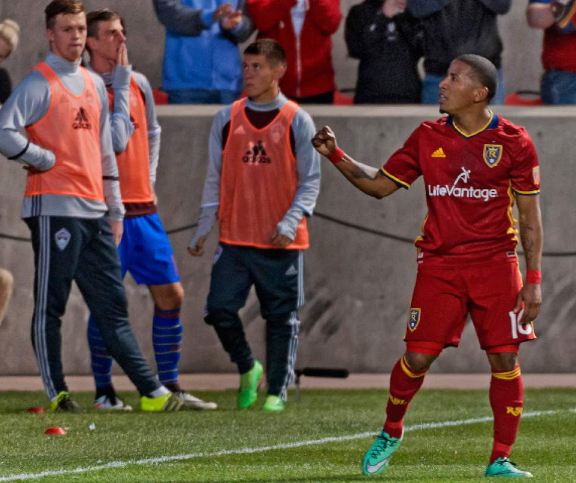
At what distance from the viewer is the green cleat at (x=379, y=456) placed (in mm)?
7340

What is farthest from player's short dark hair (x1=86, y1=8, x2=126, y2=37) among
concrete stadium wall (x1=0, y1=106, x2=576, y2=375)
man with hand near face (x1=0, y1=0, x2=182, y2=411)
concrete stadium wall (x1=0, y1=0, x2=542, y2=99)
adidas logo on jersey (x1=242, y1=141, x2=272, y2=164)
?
concrete stadium wall (x1=0, y1=0, x2=542, y2=99)

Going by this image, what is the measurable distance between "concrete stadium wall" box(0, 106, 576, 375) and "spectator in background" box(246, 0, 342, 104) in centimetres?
36

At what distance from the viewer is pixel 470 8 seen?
524 inches

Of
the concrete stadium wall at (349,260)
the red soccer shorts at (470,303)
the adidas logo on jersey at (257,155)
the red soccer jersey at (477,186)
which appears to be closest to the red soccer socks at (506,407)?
the red soccer shorts at (470,303)

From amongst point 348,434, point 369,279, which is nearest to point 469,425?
point 348,434

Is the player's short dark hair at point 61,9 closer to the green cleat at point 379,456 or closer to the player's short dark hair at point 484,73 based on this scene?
the player's short dark hair at point 484,73

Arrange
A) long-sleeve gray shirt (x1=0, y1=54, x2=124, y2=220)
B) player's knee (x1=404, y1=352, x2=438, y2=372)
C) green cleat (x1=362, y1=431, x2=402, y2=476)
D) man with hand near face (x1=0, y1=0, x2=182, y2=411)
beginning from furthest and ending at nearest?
man with hand near face (x1=0, y1=0, x2=182, y2=411), long-sleeve gray shirt (x1=0, y1=54, x2=124, y2=220), player's knee (x1=404, y1=352, x2=438, y2=372), green cleat (x1=362, y1=431, x2=402, y2=476)

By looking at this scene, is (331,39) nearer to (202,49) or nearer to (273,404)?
(202,49)

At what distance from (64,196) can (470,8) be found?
15.7ft

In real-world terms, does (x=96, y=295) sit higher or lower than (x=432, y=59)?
lower

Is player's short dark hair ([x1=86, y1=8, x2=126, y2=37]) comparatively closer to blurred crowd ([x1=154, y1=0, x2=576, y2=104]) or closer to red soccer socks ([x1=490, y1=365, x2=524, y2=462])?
blurred crowd ([x1=154, y1=0, x2=576, y2=104])

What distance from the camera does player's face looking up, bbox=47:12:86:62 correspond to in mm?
9797

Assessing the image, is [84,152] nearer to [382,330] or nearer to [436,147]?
[436,147]

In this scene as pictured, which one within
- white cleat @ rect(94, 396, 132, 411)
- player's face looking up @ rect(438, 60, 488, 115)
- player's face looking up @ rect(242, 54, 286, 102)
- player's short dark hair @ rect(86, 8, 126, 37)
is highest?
player's face looking up @ rect(438, 60, 488, 115)
